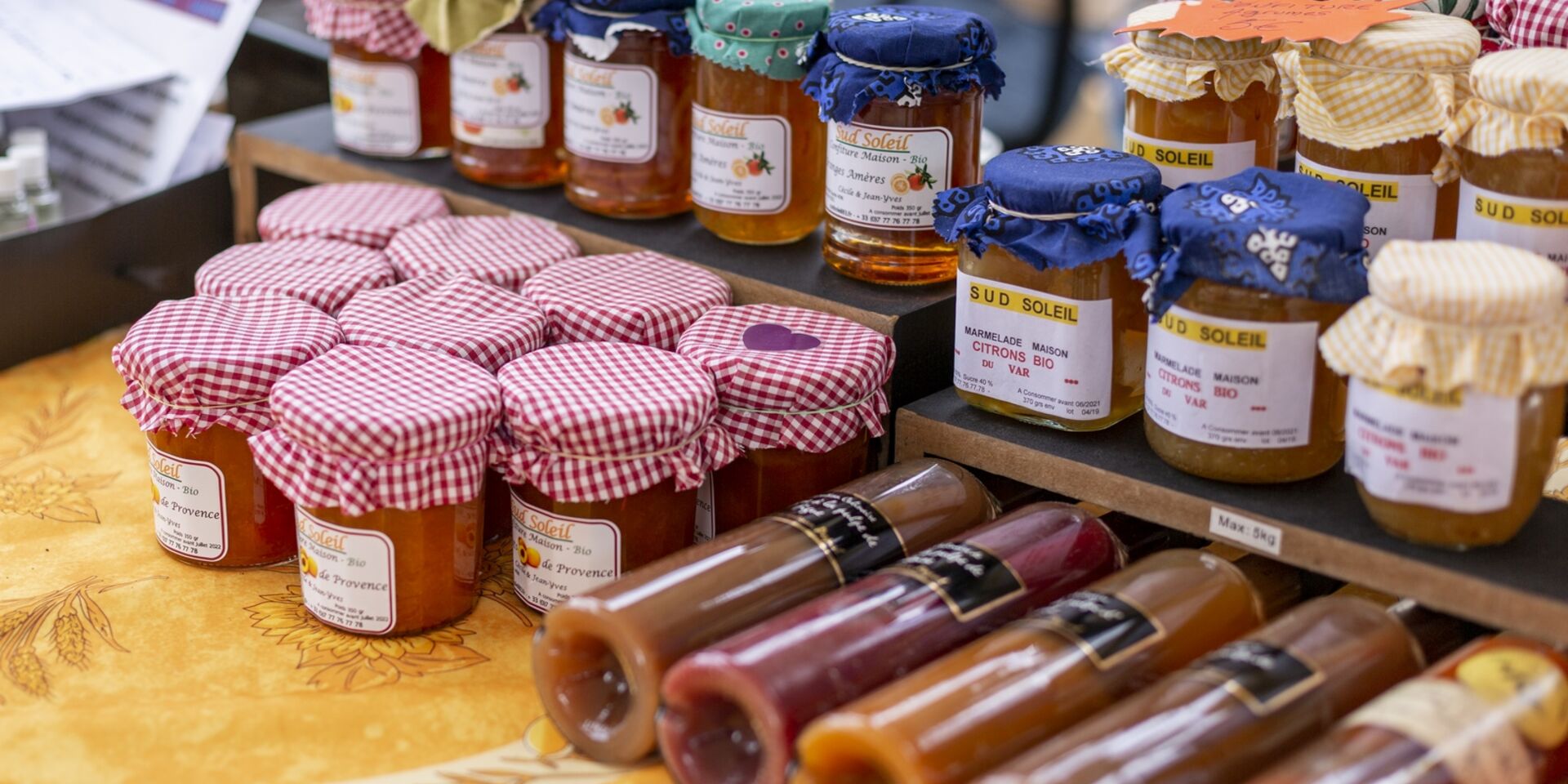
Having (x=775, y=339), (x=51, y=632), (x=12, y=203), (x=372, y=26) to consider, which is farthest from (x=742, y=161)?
(x=12, y=203)

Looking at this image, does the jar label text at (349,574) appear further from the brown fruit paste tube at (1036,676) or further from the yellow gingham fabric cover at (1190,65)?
the yellow gingham fabric cover at (1190,65)

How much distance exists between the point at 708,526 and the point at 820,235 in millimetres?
407

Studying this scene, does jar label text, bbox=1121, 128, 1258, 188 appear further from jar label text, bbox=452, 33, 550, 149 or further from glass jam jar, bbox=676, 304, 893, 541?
jar label text, bbox=452, 33, 550, 149

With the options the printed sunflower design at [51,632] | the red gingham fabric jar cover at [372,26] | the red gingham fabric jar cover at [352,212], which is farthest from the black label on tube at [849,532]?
the red gingham fabric jar cover at [372,26]

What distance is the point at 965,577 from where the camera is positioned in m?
1.11

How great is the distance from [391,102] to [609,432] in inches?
32.6

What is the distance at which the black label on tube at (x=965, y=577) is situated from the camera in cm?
109

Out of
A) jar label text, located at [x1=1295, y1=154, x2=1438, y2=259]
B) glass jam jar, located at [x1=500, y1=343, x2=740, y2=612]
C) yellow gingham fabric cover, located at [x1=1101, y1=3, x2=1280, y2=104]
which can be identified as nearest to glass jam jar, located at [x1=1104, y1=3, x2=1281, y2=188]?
yellow gingham fabric cover, located at [x1=1101, y1=3, x2=1280, y2=104]

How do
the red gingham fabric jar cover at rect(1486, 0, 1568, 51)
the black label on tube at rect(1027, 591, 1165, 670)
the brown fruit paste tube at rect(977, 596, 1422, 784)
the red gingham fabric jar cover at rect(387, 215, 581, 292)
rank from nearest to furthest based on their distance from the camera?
the brown fruit paste tube at rect(977, 596, 1422, 784), the black label on tube at rect(1027, 591, 1165, 670), the red gingham fabric jar cover at rect(1486, 0, 1568, 51), the red gingham fabric jar cover at rect(387, 215, 581, 292)

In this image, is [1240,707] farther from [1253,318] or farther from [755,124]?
[755,124]

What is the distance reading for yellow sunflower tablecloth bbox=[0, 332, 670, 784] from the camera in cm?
112

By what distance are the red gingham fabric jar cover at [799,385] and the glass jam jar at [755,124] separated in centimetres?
24

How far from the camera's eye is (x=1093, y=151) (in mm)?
1317

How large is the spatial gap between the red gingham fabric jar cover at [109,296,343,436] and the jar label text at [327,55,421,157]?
546 millimetres
